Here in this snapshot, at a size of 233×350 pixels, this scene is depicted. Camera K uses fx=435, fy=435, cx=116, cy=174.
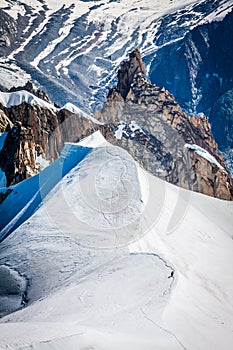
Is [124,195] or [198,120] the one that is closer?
[124,195]

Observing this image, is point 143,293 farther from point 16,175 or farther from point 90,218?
point 16,175

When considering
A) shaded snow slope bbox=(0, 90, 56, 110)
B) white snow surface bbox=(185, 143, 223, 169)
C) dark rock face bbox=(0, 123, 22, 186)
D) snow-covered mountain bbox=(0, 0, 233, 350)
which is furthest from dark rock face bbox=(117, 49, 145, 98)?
snow-covered mountain bbox=(0, 0, 233, 350)

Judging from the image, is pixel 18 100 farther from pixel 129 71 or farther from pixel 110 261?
pixel 110 261

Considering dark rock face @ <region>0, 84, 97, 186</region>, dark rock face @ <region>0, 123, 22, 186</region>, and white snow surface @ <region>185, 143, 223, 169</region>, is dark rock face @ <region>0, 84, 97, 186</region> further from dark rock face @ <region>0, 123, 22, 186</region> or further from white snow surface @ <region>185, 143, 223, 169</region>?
white snow surface @ <region>185, 143, 223, 169</region>

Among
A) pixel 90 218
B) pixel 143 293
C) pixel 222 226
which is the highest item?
pixel 143 293

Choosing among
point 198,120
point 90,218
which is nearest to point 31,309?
point 90,218

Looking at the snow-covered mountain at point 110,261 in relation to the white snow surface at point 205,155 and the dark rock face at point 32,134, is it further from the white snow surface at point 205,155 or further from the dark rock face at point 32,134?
the white snow surface at point 205,155

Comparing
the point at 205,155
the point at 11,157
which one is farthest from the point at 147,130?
the point at 11,157
